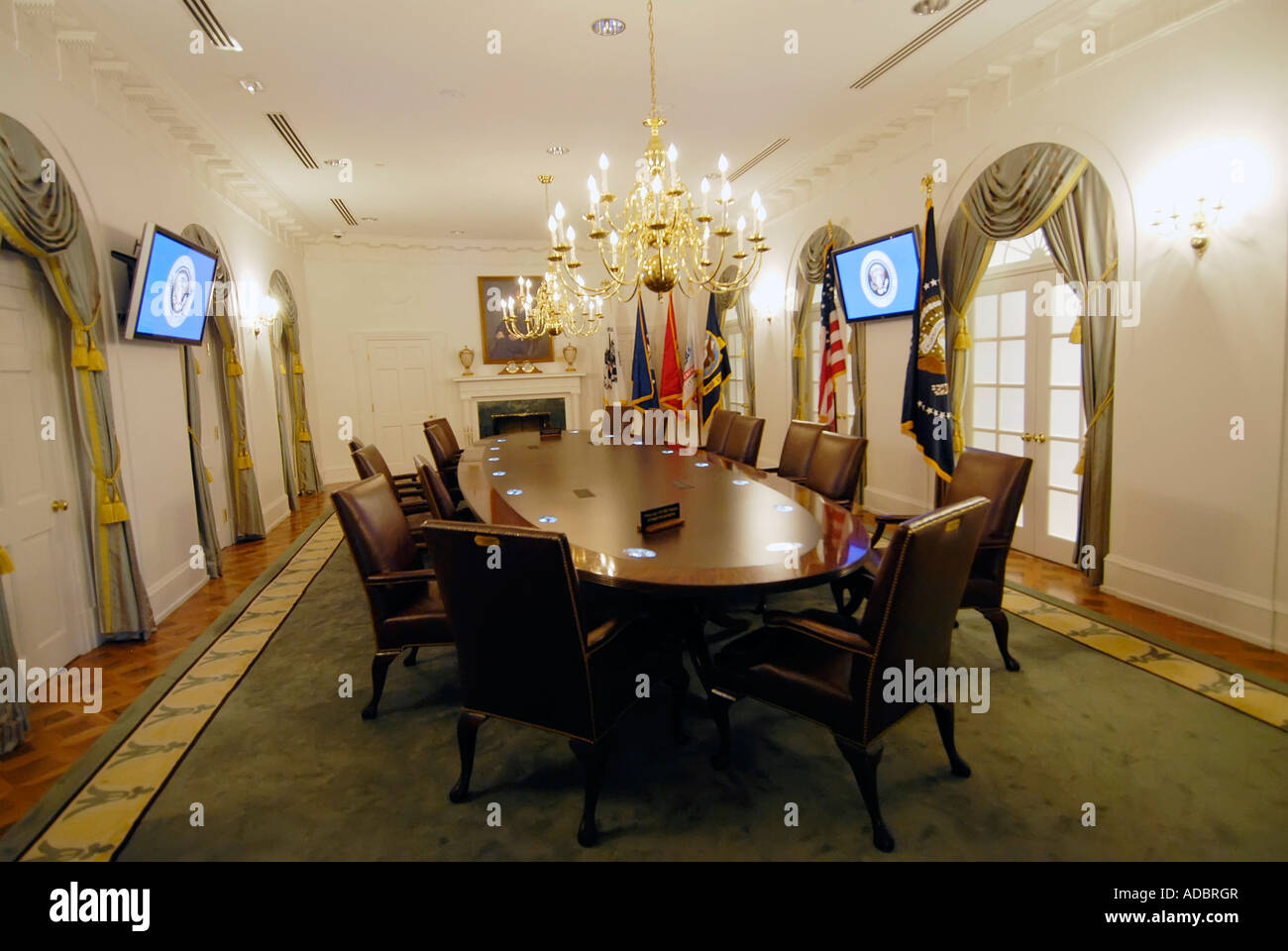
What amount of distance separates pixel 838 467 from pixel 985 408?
171 cm

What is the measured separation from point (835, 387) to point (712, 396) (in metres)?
2.04

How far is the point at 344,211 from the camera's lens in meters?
7.18

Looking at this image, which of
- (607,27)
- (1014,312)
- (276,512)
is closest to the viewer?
(607,27)

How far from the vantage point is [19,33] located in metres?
2.93

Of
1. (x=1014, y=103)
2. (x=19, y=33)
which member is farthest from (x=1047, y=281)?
(x=19, y=33)

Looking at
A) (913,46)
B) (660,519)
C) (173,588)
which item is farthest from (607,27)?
(173,588)

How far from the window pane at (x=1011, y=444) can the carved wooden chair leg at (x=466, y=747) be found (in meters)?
3.87

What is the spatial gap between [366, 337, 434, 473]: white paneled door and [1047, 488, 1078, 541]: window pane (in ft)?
24.3

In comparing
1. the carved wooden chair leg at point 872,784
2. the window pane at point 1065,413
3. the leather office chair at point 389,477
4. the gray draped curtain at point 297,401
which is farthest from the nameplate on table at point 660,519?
the gray draped curtain at point 297,401

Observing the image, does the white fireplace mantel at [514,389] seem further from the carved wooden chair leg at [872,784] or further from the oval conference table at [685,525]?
the carved wooden chair leg at [872,784]

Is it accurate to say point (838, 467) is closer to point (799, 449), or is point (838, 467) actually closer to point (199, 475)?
point (799, 449)

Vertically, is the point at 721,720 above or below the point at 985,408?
below

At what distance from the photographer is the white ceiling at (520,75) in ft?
11.0
